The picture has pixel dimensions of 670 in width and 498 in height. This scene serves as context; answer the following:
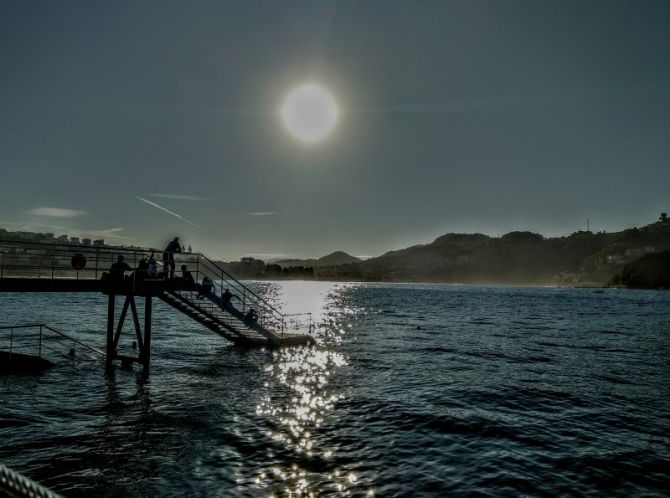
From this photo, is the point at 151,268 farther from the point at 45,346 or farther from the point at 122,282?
the point at 45,346

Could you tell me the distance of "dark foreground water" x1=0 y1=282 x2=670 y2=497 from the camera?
42.0ft

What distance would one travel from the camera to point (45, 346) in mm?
32406

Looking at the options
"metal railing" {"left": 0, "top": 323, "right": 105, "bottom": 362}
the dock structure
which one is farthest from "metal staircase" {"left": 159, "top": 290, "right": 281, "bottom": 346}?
"metal railing" {"left": 0, "top": 323, "right": 105, "bottom": 362}

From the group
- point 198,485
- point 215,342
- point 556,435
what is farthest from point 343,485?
point 215,342

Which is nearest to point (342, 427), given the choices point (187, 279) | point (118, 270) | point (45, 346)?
point (187, 279)

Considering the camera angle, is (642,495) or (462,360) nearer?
(642,495)

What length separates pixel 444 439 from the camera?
16391 millimetres

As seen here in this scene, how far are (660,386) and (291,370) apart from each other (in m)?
22.0

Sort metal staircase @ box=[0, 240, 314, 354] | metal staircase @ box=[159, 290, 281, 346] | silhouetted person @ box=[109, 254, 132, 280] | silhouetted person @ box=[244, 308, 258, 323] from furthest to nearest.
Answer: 1. silhouetted person @ box=[244, 308, 258, 323]
2. metal staircase @ box=[159, 290, 281, 346]
3. silhouetted person @ box=[109, 254, 132, 280]
4. metal staircase @ box=[0, 240, 314, 354]

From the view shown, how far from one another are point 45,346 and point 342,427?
26.4 metres

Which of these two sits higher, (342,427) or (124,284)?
(124,284)

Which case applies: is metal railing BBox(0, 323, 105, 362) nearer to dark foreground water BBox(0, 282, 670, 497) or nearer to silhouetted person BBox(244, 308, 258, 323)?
dark foreground water BBox(0, 282, 670, 497)

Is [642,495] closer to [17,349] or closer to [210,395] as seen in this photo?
[210,395]

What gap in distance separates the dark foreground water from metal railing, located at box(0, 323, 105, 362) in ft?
8.61
